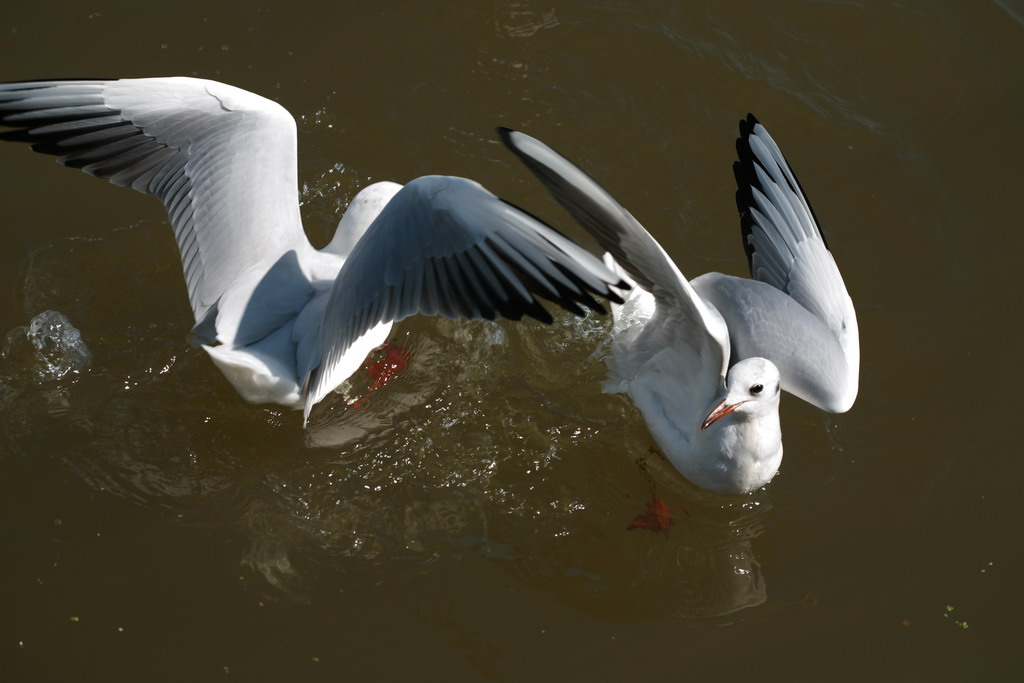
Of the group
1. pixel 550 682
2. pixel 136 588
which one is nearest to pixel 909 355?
pixel 550 682

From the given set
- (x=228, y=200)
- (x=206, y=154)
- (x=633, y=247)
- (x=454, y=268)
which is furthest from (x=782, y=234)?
(x=206, y=154)

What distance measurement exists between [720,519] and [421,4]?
139 inches

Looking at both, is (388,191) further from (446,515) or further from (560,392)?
(446,515)

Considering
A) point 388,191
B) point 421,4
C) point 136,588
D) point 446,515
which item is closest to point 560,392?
point 446,515

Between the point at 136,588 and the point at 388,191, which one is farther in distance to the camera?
the point at 388,191

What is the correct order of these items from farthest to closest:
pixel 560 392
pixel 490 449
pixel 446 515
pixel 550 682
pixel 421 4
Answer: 1. pixel 421 4
2. pixel 560 392
3. pixel 490 449
4. pixel 446 515
5. pixel 550 682

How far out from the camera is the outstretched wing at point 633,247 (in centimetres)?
338

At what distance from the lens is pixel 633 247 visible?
11.5 ft

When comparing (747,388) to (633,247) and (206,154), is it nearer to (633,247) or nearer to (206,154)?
(633,247)

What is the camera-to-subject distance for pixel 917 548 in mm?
4020

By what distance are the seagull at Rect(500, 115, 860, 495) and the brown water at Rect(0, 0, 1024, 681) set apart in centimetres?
32

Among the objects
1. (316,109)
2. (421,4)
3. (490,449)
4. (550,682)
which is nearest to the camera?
(550,682)

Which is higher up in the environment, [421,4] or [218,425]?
[421,4]

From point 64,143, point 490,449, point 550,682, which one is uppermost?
point 64,143
